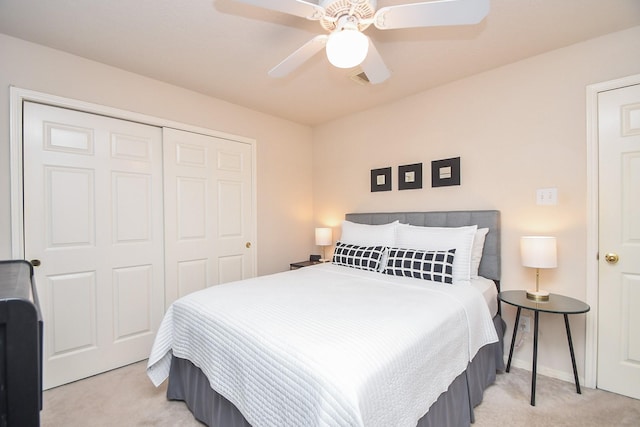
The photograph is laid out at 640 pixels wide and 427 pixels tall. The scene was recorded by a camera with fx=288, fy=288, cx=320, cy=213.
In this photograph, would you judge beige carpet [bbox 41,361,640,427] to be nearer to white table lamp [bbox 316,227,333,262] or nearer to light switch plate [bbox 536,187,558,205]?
light switch plate [bbox 536,187,558,205]

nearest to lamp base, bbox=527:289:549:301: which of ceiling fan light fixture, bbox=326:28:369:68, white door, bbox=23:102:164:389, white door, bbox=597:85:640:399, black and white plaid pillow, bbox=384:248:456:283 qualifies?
white door, bbox=597:85:640:399

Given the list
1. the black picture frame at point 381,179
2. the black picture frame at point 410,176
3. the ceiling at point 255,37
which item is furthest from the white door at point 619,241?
the black picture frame at point 381,179

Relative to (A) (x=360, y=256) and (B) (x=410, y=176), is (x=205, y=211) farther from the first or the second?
(B) (x=410, y=176)

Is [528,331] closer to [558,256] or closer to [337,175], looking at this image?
[558,256]

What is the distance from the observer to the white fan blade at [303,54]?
5.10ft

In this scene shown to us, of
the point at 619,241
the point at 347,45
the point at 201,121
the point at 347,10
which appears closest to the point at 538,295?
the point at 619,241

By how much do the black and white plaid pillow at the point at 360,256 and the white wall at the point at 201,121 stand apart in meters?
1.06

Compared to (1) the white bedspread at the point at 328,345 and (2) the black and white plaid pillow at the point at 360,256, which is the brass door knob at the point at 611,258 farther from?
(2) the black and white plaid pillow at the point at 360,256

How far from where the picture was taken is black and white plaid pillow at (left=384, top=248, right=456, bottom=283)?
6.97 ft

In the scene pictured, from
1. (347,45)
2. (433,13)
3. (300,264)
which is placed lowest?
(300,264)

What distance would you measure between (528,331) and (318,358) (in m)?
2.09

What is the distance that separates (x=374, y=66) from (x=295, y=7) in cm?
66

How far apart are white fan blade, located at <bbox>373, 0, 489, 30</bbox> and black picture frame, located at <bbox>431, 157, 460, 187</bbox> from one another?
1.46 metres

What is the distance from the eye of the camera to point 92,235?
2314 millimetres
